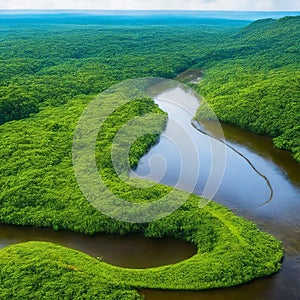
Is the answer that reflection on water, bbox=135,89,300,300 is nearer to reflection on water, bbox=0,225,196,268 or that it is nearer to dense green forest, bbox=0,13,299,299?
dense green forest, bbox=0,13,299,299

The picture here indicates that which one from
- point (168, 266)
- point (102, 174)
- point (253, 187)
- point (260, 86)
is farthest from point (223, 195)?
point (260, 86)

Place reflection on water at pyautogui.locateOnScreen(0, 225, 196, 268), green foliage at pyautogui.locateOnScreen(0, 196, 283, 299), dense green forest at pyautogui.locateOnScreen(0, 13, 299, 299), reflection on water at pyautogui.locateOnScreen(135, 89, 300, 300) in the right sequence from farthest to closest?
reflection on water at pyautogui.locateOnScreen(0, 225, 196, 268)
dense green forest at pyautogui.locateOnScreen(0, 13, 299, 299)
reflection on water at pyautogui.locateOnScreen(135, 89, 300, 300)
green foliage at pyautogui.locateOnScreen(0, 196, 283, 299)

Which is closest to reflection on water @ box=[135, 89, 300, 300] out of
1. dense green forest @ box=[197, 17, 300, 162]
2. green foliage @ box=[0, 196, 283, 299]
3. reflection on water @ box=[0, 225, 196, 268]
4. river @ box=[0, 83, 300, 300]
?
river @ box=[0, 83, 300, 300]

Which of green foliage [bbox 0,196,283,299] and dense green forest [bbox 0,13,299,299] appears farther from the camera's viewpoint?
dense green forest [bbox 0,13,299,299]

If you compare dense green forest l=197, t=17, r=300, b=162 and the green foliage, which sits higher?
dense green forest l=197, t=17, r=300, b=162

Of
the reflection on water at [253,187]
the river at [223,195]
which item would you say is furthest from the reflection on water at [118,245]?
the reflection on water at [253,187]

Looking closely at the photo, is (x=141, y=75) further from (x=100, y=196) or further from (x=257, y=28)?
(x=257, y=28)

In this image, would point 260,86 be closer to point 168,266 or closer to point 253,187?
point 253,187
